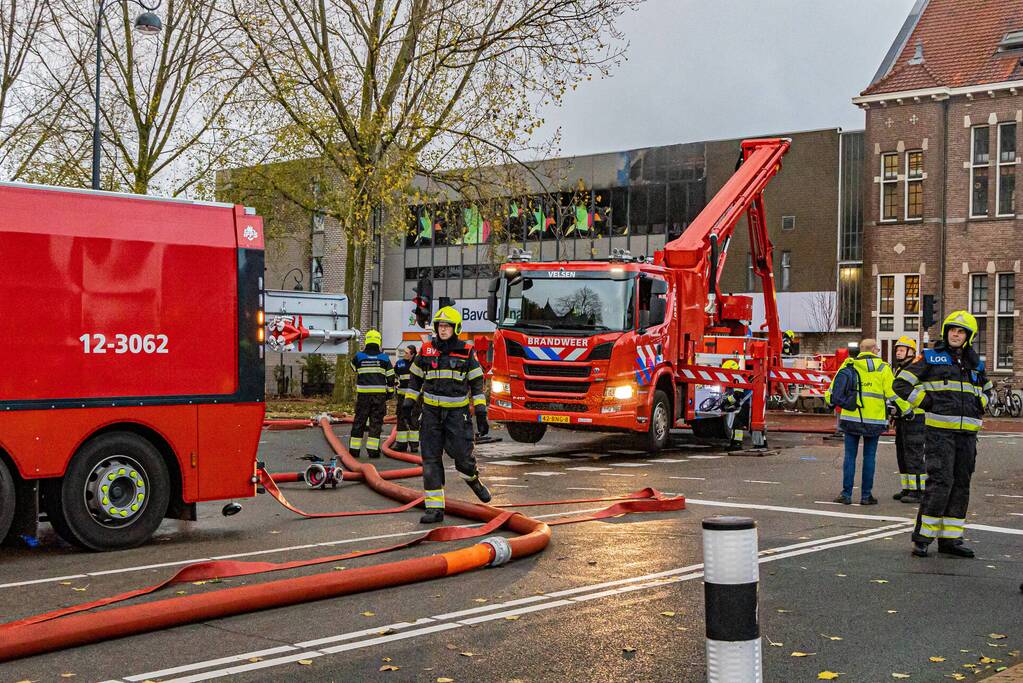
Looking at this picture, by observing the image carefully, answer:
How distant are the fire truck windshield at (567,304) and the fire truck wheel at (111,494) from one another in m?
10.1

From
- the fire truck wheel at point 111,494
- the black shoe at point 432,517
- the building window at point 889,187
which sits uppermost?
the building window at point 889,187

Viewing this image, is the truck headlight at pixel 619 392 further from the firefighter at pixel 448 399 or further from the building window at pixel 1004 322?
the building window at pixel 1004 322

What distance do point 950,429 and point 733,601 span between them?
20.5ft

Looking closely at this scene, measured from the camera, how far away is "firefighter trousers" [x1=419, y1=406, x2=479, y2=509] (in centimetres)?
1138

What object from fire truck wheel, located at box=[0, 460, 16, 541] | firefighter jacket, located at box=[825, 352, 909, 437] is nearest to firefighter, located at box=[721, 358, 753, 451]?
firefighter jacket, located at box=[825, 352, 909, 437]

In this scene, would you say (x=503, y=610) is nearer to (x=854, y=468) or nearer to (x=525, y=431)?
(x=854, y=468)

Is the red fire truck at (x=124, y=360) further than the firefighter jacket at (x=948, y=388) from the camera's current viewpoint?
No

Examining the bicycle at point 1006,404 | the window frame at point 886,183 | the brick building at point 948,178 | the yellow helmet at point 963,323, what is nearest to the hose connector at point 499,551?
the yellow helmet at point 963,323

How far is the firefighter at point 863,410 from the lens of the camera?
43.6 ft

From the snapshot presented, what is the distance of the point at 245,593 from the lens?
7.13 metres

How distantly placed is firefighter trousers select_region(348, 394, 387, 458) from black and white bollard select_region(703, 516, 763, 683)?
14.3 meters

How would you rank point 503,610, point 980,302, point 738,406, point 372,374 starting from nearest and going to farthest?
1. point 503,610
2. point 372,374
3. point 738,406
4. point 980,302

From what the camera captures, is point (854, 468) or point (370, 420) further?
point (370, 420)

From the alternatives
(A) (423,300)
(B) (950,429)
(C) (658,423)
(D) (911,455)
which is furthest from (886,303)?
(B) (950,429)
